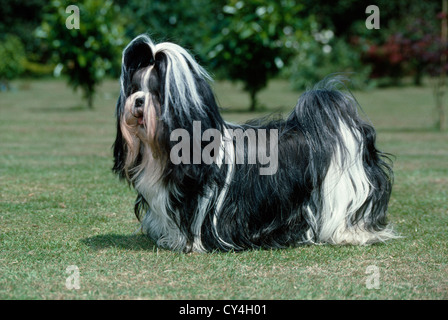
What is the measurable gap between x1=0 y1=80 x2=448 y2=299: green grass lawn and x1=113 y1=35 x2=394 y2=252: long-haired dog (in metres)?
0.19

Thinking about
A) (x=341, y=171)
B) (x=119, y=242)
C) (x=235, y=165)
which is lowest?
(x=119, y=242)

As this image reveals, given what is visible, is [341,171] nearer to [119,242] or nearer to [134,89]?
[134,89]

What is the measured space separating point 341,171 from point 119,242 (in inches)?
82.2

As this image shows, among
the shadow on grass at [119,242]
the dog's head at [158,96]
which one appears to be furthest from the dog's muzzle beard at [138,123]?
the shadow on grass at [119,242]

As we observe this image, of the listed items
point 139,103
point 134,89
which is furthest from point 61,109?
point 139,103

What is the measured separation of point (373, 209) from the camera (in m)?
5.88

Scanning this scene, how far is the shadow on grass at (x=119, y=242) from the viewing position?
18.9 feet

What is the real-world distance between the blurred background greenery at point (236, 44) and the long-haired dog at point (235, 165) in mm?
654

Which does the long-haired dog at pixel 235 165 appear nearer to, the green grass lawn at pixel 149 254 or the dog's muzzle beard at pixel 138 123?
the dog's muzzle beard at pixel 138 123

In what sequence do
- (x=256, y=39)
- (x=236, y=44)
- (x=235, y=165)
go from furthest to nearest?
(x=236, y=44) < (x=256, y=39) < (x=235, y=165)

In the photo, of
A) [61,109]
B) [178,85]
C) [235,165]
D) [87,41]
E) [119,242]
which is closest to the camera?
[178,85]

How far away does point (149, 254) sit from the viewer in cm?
547

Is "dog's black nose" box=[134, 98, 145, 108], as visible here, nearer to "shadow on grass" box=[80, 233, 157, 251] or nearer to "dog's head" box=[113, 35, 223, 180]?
"dog's head" box=[113, 35, 223, 180]

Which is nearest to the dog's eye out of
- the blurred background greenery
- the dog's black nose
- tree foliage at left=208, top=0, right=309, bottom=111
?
the dog's black nose
